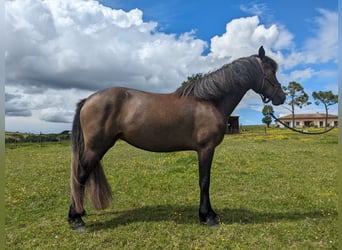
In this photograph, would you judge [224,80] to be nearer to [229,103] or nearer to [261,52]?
[229,103]

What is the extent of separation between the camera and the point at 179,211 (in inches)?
223

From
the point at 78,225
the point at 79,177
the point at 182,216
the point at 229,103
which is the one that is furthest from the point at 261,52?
the point at 78,225

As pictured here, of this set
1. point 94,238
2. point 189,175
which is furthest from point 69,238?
point 189,175

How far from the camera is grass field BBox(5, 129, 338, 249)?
434 cm

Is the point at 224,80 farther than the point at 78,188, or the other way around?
the point at 224,80

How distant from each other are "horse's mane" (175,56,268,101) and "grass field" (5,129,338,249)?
2.32 metres

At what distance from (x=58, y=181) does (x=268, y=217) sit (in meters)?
6.00

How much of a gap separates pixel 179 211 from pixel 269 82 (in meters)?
3.07

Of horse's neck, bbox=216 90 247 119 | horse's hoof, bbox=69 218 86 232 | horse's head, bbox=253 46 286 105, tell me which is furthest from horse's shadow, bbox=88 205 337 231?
horse's head, bbox=253 46 286 105

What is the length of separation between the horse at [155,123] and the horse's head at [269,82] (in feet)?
0.13

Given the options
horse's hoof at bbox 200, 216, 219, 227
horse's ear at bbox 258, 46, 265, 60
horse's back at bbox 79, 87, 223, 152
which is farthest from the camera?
horse's ear at bbox 258, 46, 265, 60

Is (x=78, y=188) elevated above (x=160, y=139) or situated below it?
below

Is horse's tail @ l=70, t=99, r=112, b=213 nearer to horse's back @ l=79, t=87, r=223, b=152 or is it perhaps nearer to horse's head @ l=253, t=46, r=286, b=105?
horse's back @ l=79, t=87, r=223, b=152

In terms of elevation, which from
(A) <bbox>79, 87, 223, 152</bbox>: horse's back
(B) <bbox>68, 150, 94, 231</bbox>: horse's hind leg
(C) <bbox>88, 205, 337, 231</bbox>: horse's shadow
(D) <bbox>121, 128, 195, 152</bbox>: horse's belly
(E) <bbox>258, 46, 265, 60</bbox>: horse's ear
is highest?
(E) <bbox>258, 46, 265, 60</bbox>: horse's ear
